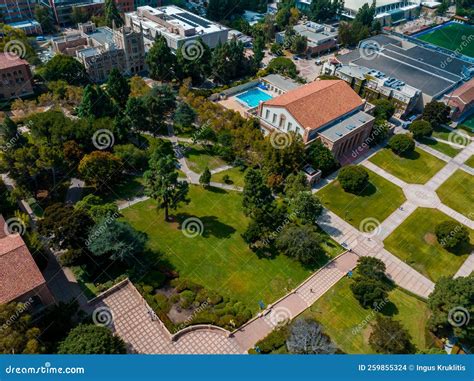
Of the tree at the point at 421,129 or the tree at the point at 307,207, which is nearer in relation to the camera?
the tree at the point at 307,207

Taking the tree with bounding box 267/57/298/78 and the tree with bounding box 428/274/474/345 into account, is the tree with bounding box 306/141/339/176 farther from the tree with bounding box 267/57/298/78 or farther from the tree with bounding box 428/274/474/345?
the tree with bounding box 267/57/298/78

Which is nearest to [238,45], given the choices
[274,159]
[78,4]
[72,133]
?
[274,159]

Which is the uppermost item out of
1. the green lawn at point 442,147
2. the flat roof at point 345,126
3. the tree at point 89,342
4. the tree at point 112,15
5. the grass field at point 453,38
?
the tree at point 112,15

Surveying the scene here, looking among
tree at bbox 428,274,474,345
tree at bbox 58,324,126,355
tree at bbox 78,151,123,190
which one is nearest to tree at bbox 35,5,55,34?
tree at bbox 78,151,123,190

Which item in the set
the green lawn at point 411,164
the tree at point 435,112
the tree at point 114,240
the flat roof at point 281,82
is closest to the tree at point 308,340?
the tree at point 114,240

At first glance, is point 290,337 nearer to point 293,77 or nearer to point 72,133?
point 72,133

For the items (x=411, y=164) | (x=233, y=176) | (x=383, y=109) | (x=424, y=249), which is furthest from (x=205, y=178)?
(x=383, y=109)

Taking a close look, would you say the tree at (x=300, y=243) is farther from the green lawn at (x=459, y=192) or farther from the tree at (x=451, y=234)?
the green lawn at (x=459, y=192)
